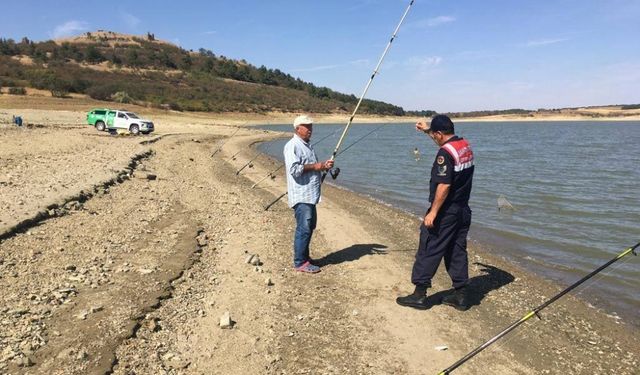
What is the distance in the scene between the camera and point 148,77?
83375 millimetres

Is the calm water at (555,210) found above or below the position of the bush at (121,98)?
below

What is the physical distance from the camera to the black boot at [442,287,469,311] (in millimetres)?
5762

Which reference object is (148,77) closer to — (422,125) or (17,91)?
(17,91)

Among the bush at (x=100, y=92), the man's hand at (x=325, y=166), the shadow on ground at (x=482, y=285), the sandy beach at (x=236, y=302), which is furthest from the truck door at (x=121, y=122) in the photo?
the bush at (x=100, y=92)

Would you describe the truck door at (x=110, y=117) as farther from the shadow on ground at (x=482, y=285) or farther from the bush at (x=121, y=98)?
the shadow on ground at (x=482, y=285)

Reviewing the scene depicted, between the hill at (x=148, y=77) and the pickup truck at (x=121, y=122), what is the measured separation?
2734 cm

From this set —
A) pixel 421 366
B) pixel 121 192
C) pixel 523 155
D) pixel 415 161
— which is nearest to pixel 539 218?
pixel 421 366

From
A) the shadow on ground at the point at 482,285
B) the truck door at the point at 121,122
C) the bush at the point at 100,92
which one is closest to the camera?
the shadow on ground at the point at 482,285

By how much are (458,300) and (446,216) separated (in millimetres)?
1110

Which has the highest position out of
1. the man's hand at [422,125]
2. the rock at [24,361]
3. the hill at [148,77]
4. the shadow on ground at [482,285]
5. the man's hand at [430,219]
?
the hill at [148,77]

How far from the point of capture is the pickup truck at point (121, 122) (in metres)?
32.2

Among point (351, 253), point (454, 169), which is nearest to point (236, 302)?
point (351, 253)

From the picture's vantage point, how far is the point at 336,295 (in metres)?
6.05

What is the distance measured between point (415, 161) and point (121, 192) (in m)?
19.5
